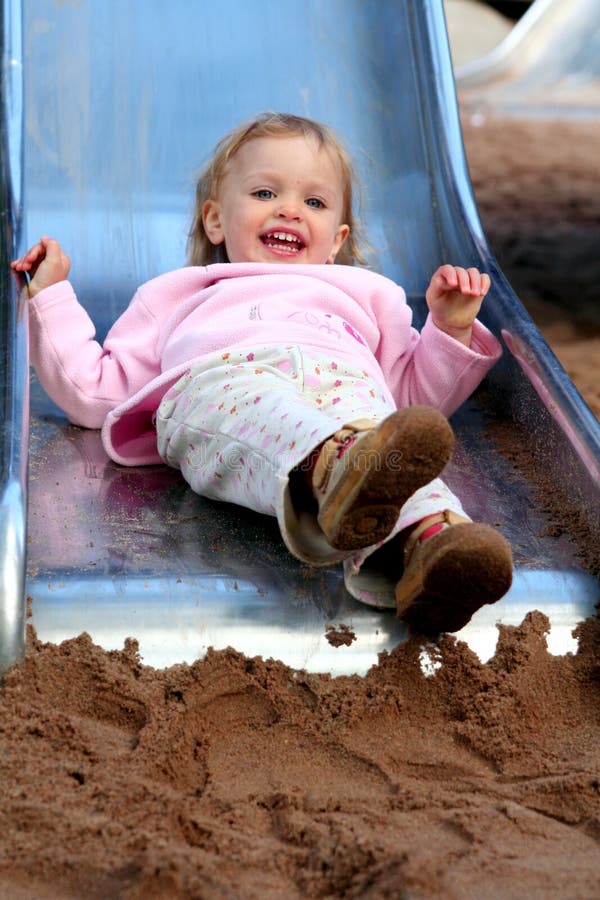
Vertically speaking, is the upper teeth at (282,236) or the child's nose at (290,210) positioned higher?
the child's nose at (290,210)

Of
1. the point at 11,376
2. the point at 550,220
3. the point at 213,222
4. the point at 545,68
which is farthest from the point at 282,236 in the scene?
the point at 550,220

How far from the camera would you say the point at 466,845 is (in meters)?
1.11

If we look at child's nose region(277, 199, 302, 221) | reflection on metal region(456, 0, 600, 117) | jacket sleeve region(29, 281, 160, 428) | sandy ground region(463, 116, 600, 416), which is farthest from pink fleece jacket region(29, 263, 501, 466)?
reflection on metal region(456, 0, 600, 117)

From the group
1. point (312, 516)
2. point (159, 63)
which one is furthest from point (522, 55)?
point (312, 516)

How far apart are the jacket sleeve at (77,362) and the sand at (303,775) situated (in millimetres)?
601

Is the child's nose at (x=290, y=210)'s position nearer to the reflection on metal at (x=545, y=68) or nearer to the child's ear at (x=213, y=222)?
the child's ear at (x=213, y=222)

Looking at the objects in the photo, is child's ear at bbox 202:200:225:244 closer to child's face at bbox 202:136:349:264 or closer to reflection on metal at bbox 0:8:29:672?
child's face at bbox 202:136:349:264

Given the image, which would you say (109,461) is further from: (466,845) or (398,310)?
(466,845)

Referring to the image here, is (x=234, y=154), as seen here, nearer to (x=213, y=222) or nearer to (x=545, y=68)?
(x=213, y=222)

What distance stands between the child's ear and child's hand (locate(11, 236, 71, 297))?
28 centimetres

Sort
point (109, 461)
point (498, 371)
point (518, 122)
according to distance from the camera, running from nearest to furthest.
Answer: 1. point (109, 461)
2. point (498, 371)
3. point (518, 122)

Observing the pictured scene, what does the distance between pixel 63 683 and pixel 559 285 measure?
3097mm

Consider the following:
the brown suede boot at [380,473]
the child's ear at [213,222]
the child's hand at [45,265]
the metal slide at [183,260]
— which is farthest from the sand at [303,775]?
the child's ear at [213,222]

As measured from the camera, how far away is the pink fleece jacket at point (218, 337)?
5.91 ft
